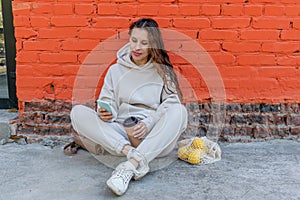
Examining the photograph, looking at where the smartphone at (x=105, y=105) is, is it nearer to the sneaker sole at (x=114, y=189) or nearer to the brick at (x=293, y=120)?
the sneaker sole at (x=114, y=189)

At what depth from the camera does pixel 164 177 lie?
7.19 feet

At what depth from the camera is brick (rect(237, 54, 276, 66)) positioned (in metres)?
2.70

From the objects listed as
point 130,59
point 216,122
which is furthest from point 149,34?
point 216,122

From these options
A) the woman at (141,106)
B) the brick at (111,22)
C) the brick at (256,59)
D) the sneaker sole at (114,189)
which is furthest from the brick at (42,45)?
the brick at (256,59)

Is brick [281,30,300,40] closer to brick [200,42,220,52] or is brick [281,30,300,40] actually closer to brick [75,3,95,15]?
brick [200,42,220,52]

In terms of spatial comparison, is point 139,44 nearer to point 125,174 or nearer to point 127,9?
point 127,9

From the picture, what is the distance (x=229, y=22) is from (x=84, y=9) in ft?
3.73

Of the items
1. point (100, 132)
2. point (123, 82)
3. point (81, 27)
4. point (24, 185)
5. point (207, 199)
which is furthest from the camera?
point (81, 27)

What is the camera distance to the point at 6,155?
252 centimetres

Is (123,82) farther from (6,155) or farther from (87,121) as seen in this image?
(6,155)

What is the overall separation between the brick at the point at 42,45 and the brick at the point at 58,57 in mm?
47

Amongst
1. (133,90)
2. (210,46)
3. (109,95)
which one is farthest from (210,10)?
(109,95)

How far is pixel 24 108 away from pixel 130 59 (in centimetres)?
101

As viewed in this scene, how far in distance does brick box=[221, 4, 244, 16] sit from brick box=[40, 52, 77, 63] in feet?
4.01
